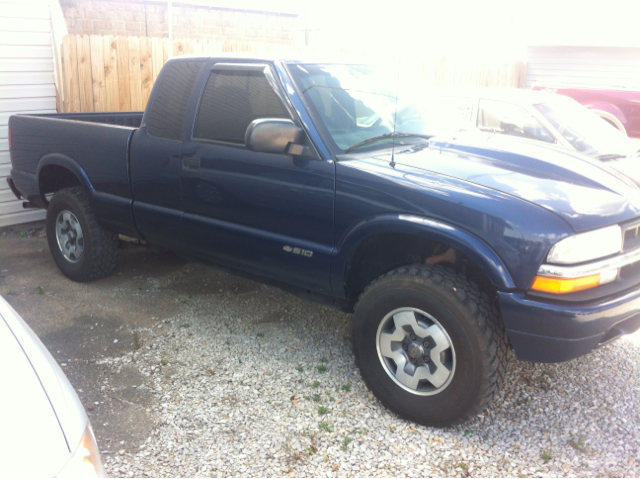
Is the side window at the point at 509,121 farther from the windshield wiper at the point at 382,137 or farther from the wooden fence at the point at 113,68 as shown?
the windshield wiper at the point at 382,137

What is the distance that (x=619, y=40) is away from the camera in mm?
14789

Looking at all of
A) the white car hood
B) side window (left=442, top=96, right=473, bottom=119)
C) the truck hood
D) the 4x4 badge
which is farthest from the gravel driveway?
side window (left=442, top=96, right=473, bottom=119)

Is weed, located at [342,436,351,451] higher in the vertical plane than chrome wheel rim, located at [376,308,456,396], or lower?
lower

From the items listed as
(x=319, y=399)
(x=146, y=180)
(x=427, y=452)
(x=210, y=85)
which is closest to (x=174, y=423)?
(x=319, y=399)

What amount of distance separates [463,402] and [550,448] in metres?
0.53

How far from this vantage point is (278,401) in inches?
147

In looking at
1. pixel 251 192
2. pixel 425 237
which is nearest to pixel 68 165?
pixel 251 192

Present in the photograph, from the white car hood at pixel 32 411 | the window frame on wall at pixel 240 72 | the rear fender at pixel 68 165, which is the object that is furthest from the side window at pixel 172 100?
the white car hood at pixel 32 411

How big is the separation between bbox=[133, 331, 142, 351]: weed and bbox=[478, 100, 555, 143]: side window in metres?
4.38

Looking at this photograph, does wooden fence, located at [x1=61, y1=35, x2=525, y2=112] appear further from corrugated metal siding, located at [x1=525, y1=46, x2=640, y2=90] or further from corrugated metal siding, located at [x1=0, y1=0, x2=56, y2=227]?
corrugated metal siding, located at [x1=525, y1=46, x2=640, y2=90]

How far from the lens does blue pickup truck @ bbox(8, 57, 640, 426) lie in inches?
119

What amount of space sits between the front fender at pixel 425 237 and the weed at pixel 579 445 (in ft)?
3.25

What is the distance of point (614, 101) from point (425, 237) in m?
7.87

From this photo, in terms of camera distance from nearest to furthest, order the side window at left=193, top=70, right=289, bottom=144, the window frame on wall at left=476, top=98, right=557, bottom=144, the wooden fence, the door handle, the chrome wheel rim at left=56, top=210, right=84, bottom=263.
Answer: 1. the side window at left=193, top=70, right=289, bottom=144
2. the door handle
3. the chrome wheel rim at left=56, top=210, right=84, bottom=263
4. the window frame on wall at left=476, top=98, right=557, bottom=144
5. the wooden fence
